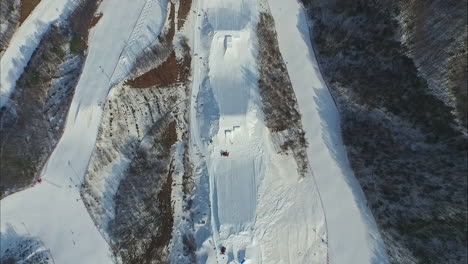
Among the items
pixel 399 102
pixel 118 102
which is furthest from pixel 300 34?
pixel 118 102

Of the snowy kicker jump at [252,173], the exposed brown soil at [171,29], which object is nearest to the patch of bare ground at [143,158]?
the exposed brown soil at [171,29]

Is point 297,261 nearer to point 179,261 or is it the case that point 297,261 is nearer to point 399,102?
point 179,261

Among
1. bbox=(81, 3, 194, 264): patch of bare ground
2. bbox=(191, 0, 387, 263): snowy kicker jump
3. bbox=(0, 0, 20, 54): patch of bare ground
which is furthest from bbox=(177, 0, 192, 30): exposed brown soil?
bbox=(0, 0, 20, 54): patch of bare ground

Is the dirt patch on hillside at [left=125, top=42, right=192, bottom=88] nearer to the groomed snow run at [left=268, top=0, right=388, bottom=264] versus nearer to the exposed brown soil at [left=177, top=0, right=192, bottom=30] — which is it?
the exposed brown soil at [left=177, top=0, right=192, bottom=30]

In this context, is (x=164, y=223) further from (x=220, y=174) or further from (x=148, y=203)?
(x=220, y=174)

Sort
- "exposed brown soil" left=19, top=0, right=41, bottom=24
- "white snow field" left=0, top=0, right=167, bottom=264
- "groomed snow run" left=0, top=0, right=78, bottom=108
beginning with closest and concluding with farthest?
"groomed snow run" left=0, top=0, right=78, bottom=108
"white snow field" left=0, top=0, right=167, bottom=264
"exposed brown soil" left=19, top=0, right=41, bottom=24
